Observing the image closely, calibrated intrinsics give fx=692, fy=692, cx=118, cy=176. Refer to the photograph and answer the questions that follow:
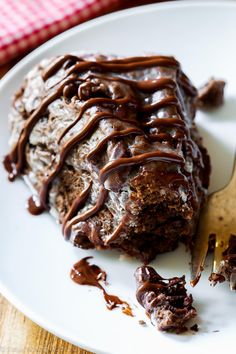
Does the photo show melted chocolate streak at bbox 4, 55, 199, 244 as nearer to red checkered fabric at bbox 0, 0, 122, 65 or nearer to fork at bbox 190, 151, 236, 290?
fork at bbox 190, 151, 236, 290

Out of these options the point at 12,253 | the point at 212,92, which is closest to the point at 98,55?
the point at 212,92

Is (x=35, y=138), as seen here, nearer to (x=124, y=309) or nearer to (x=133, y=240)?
(x=133, y=240)

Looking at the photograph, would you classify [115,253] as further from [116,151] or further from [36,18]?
[36,18]

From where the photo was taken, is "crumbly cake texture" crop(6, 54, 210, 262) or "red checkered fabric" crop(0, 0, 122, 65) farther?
"red checkered fabric" crop(0, 0, 122, 65)

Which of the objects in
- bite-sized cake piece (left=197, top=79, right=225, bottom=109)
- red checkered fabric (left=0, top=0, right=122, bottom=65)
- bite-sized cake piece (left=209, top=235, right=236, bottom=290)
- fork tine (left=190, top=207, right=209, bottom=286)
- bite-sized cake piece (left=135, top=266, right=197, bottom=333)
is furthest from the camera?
red checkered fabric (left=0, top=0, right=122, bottom=65)

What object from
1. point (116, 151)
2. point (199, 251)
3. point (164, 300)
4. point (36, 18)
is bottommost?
point (199, 251)

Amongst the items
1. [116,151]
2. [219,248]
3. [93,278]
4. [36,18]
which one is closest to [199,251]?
[219,248]

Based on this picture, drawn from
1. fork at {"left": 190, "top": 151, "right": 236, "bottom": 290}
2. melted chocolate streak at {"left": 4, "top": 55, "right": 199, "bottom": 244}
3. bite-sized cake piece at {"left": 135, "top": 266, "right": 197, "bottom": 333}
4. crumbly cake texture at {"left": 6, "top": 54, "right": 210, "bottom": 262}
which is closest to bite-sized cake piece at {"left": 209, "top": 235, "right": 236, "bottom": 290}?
fork at {"left": 190, "top": 151, "right": 236, "bottom": 290}
